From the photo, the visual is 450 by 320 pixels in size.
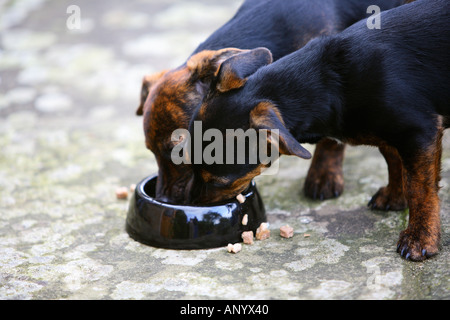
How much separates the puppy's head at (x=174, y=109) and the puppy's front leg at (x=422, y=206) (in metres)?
1.59

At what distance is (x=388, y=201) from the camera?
458 centimetres

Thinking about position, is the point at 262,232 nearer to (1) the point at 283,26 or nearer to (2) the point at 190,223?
(2) the point at 190,223

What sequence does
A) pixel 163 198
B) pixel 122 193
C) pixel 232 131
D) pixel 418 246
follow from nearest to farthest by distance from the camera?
pixel 418 246, pixel 232 131, pixel 163 198, pixel 122 193

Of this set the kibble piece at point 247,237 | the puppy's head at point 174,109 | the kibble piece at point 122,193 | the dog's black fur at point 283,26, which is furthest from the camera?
the kibble piece at point 122,193

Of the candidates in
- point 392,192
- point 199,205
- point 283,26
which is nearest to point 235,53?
point 283,26

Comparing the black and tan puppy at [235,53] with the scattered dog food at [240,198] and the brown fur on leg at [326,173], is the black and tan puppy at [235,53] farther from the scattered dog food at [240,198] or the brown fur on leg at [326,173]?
the scattered dog food at [240,198]

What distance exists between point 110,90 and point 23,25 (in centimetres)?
273

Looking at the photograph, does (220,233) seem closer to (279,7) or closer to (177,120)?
(177,120)

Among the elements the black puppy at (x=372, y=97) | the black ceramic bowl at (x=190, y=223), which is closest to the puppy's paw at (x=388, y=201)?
the black puppy at (x=372, y=97)

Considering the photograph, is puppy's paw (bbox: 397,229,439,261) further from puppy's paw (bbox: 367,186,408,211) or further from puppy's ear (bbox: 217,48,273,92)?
puppy's ear (bbox: 217,48,273,92)

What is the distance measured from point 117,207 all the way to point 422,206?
2.56m

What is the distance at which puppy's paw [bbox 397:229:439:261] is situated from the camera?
374 centimetres

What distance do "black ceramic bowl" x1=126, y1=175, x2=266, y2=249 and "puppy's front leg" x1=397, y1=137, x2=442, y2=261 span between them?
1.13 metres

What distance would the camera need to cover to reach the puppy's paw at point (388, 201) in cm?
456
